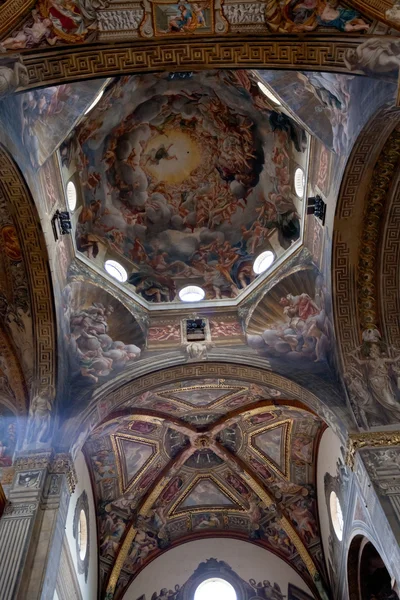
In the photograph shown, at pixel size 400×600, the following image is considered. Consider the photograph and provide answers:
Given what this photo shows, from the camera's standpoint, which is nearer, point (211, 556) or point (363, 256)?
point (363, 256)

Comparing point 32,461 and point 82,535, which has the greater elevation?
point 32,461

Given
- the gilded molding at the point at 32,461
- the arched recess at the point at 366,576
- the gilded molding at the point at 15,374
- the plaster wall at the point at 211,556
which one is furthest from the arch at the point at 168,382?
the plaster wall at the point at 211,556

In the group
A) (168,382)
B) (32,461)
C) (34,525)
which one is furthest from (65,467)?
(168,382)

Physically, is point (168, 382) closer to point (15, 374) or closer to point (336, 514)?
point (15, 374)

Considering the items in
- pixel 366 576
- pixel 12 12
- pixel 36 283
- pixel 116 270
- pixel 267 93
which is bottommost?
pixel 366 576

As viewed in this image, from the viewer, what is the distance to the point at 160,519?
1609 centimetres

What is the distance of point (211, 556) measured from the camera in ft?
52.9

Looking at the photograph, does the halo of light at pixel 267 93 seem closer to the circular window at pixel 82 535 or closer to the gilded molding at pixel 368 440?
the gilded molding at pixel 368 440

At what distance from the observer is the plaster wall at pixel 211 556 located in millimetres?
15312

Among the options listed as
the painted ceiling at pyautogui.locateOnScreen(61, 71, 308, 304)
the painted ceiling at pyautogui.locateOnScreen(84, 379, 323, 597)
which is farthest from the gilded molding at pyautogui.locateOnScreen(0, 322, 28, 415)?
the painted ceiling at pyautogui.locateOnScreen(61, 71, 308, 304)

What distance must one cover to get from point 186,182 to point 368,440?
9541 mm

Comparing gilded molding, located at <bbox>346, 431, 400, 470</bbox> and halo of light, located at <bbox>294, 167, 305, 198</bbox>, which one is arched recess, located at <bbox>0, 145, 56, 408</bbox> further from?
halo of light, located at <bbox>294, 167, 305, 198</bbox>

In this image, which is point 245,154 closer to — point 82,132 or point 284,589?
point 82,132

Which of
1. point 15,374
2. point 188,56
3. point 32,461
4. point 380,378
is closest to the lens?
point 188,56
